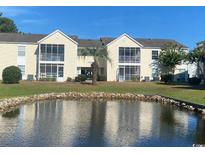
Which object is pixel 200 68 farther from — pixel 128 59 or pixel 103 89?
pixel 103 89

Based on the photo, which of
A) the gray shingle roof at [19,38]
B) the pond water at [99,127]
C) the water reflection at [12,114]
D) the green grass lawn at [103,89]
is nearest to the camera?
the pond water at [99,127]

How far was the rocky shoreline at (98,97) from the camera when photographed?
134ft

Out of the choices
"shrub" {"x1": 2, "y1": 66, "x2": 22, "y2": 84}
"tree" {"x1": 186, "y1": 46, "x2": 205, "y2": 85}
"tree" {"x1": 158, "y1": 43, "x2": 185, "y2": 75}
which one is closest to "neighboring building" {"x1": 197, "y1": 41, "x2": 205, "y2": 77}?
"tree" {"x1": 158, "y1": 43, "x2": 185, "y2": 75}

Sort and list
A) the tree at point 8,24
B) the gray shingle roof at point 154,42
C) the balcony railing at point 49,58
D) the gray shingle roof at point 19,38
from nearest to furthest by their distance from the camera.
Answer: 1. the balcony railing at point 49,58
2. the gray shingle roof at point 19,38
3. the gray shingle roof at point 154,42
4. the tree at point 8,24

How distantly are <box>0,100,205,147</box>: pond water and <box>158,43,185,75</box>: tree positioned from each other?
32.9 metres

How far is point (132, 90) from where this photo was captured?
2357 inches

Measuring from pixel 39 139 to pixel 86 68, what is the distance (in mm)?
53743

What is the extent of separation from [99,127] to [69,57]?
4434 centimetres

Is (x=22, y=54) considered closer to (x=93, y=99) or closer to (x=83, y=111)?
(x=93, y=99)

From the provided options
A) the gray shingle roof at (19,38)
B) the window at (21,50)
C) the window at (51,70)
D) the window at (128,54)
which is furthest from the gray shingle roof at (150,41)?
the window at (21,50)

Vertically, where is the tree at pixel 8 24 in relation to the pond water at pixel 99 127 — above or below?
above

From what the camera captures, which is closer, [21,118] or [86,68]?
[21,118]

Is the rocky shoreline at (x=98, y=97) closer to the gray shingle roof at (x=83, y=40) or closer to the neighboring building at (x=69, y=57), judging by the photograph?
the neighboring building at (x=69, y=57)
